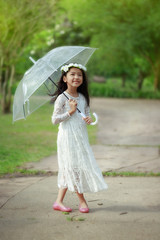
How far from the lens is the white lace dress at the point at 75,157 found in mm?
4078

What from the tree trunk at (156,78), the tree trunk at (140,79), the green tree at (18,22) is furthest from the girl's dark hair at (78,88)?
the tree trunk at (140,79)

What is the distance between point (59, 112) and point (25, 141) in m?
4.84

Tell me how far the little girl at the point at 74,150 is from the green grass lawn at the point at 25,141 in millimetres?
1943

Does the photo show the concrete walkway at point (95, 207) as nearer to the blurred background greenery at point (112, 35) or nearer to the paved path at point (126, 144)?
the paved path at point (126, 144)

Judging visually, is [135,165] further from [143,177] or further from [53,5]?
[53,5]

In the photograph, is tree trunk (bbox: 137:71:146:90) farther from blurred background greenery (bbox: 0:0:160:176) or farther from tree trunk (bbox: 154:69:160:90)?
tree trunk (bbox: 154:69:160:90)

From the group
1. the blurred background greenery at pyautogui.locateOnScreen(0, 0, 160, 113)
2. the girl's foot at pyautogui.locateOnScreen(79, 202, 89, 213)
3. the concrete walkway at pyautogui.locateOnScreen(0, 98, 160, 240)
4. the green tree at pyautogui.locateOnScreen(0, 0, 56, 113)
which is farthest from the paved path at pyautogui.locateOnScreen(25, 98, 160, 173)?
the blurred background greenery at pyautogui.locateOnScreen(0, 0, 160, 113)

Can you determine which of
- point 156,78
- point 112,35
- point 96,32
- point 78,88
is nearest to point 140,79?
point 156,78

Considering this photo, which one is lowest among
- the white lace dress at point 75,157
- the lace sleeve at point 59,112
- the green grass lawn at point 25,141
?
the green grass lawn at point 25,141

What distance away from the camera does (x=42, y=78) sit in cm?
414

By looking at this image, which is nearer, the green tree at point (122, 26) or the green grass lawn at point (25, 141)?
the green grass lawn at point (25, 141)

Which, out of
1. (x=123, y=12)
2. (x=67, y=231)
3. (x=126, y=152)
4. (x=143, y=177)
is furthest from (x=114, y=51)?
(x=67, y=231)

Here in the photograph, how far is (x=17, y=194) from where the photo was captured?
185 inches

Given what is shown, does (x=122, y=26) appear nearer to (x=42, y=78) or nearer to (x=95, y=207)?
(x=42, y=78)
